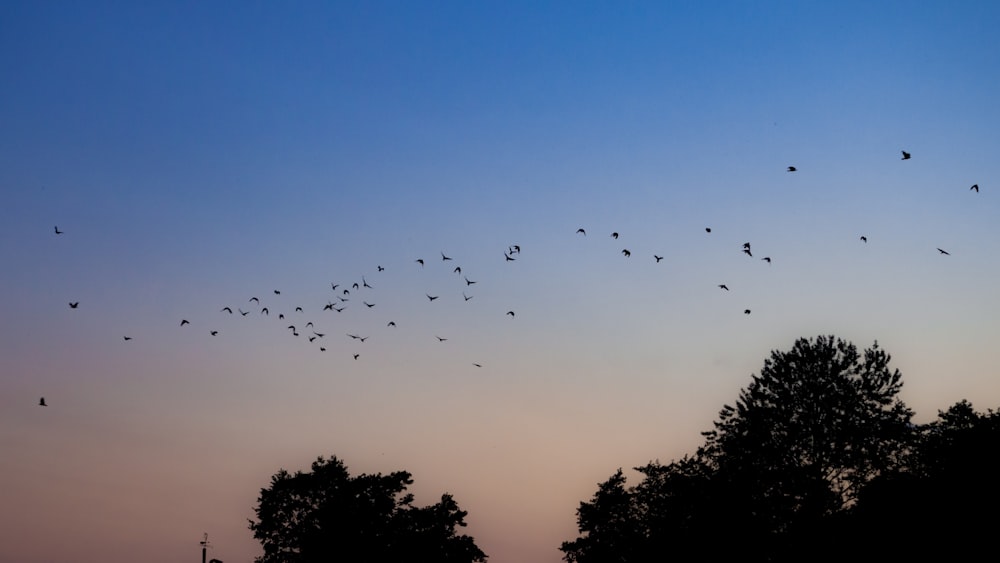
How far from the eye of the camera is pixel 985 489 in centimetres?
4503

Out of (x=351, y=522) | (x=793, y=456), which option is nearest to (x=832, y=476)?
(x=793, y=456)

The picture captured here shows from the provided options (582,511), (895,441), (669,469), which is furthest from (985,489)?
(582,511)

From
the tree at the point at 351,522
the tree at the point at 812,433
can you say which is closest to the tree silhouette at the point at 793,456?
the tree at the point at 812,433

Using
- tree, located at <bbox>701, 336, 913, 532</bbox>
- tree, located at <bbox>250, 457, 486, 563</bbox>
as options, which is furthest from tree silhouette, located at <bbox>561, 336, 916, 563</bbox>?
tree, located at <bbox>250, 457, 486, 563</bbox>

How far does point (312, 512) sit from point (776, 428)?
39.7m

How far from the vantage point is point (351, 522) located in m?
69.4

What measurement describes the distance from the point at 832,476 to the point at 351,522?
38993 millimetres

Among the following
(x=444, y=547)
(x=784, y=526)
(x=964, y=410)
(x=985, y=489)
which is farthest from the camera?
(x=444, y=547)

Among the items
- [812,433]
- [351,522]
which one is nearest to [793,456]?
[812,433]

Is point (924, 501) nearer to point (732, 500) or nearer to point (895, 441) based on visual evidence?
point (895, 441)

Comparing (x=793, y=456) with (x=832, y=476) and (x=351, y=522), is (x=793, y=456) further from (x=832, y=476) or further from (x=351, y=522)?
(x=351, y=522)

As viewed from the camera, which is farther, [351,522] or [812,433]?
[351,522]

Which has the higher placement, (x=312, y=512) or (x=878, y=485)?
(x=312, y=512)

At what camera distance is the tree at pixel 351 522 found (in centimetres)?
6838
